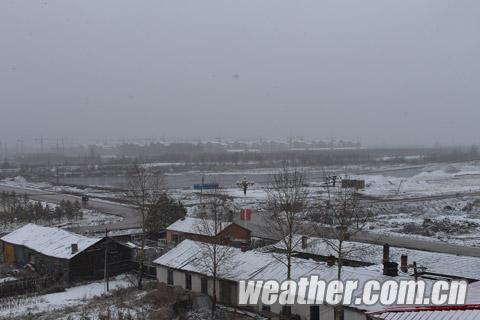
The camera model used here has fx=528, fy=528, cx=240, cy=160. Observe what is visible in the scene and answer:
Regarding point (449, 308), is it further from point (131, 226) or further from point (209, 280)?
point (131, 226)

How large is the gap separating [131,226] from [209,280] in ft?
55.7

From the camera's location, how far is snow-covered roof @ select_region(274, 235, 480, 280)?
17.2m

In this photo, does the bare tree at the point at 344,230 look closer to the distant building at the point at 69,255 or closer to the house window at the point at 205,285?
the house window at the point at 205,285

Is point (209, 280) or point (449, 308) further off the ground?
point (449, 308)

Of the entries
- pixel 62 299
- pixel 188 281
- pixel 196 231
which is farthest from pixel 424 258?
pixel 62 299

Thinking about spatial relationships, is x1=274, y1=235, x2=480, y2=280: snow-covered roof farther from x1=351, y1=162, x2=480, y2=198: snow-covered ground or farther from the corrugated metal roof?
x1=351, y1=162, x2=480, y2=198: snow-covered ground

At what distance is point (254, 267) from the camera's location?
18.0 m

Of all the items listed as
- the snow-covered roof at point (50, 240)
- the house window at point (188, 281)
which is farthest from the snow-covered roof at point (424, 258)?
the snow-covered roof at point (50, 240)

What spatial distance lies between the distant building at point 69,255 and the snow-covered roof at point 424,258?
23.8 feet

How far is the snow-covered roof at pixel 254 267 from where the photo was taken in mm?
16062

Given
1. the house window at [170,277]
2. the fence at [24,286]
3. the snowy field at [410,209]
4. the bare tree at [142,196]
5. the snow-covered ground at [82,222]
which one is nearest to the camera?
the fence at [24,286]

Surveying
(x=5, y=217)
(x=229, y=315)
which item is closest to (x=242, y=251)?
(x=229, y=315)

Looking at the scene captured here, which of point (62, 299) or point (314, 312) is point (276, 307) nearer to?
point (314, 312)

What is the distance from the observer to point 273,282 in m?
16.2
